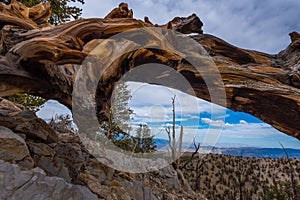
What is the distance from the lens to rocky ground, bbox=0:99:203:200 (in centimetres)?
171

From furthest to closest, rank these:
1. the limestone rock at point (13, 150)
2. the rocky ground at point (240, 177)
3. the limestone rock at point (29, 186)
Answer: the rocky ground at point (240, 177)
the limestone rock at point (13, 150)
the limestone rock at point (29, 186)

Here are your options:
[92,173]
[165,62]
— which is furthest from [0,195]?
[165,62]

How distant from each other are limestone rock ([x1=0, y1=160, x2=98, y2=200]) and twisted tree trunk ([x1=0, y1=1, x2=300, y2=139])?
92 centimetres

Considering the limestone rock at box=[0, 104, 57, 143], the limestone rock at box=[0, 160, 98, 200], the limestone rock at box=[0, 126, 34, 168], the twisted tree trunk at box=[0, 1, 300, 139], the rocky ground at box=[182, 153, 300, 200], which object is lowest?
→ the rocky ground at box=[182, 153, 300, 200]

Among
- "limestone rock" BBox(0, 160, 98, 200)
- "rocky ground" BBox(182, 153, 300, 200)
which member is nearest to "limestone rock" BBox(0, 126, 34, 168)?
"limestone rock" BBox(0, 160, 98, 200)

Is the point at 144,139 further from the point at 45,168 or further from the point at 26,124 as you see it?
the point at 45,168

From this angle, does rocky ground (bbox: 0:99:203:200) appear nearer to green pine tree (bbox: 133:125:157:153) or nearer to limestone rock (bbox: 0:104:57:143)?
limestone rock (bbox: 0:104:57:143)

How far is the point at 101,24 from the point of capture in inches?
88.2

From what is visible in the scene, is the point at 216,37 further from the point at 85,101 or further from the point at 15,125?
the point at 15,125

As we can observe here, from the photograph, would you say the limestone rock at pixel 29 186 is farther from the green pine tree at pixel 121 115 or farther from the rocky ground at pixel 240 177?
the rocky ground at pixel 240 177

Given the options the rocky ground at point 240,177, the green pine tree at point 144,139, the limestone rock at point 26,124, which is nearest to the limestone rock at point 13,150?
the limestone rock at point 26,124

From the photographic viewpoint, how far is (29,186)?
5.62ft

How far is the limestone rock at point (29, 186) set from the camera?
1.62m

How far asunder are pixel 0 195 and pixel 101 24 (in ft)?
5.97
